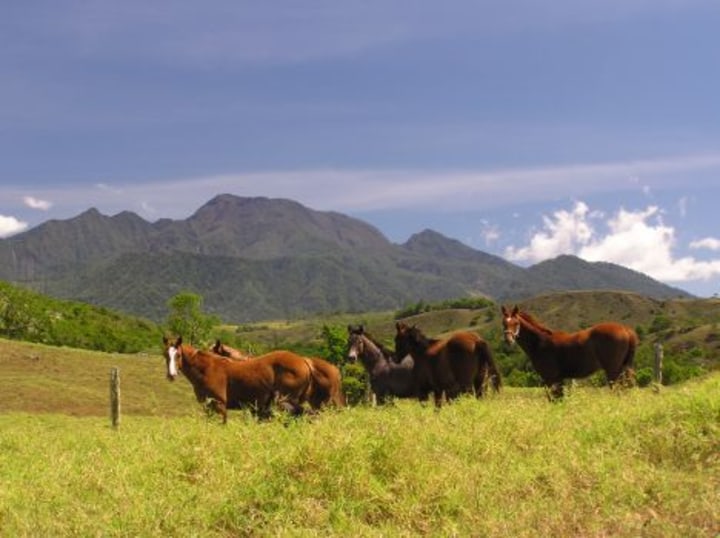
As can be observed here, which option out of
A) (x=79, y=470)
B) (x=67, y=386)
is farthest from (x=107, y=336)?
(x=79, y=470)

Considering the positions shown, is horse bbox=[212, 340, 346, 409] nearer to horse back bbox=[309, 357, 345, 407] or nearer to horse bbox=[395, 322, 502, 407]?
horse back bbox=[309, 357, 345, 407]

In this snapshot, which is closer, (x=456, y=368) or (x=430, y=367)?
(x=456, y=368)

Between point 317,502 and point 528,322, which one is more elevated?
point 528,322

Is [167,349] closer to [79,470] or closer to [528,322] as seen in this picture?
[79,470]

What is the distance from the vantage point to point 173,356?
15023mm

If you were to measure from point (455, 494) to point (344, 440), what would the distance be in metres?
1.67

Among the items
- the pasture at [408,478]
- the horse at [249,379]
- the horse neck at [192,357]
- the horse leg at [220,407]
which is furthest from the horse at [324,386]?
the pasture at [408,478]

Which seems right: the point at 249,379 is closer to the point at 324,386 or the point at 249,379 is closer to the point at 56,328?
the point at 324,386

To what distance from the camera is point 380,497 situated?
24.0 feet

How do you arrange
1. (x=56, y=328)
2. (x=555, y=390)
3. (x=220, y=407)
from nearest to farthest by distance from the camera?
(x=220, y=407) → (x=555, y=390) → (x=56, y=328)

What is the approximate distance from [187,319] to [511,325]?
75626 mm

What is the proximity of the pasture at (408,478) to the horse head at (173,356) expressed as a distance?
3.47 metres

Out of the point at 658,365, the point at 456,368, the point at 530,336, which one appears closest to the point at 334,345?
the point at 658,365

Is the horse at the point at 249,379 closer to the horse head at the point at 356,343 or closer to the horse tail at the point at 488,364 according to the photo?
the horse head at the point at 356,343
